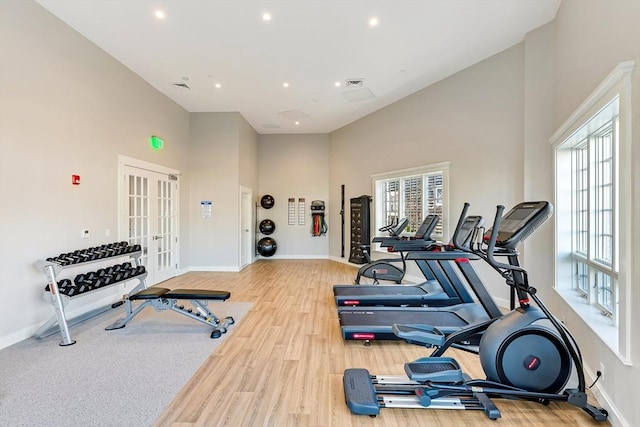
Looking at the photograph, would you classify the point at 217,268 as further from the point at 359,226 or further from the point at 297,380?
the point at 297,380

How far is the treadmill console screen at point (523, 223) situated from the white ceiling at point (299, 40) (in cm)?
281

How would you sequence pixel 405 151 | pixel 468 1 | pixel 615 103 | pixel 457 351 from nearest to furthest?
pixel 615 103 < pixel 457 351 < pixel 468 1 < pixel 405 151

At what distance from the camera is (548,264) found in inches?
158

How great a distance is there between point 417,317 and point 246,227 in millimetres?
5800

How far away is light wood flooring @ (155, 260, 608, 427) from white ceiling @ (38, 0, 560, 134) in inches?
155

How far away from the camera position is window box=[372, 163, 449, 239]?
19.0 ft

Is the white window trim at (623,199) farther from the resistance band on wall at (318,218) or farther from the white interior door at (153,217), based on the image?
the resistance band on wall at (318,218)

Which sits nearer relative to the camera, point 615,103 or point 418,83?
point 615,103

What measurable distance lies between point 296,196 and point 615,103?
25.3 ft

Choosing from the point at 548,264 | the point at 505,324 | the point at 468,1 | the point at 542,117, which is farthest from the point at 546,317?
the point at 468,1

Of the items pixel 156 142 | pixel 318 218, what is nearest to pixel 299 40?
pixel 156 142

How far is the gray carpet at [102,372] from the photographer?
218 cm

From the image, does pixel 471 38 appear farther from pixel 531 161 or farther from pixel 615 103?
pixel 615 103

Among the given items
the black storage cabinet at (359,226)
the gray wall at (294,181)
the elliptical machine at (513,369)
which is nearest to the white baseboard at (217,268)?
the gray wall at (294,181)
